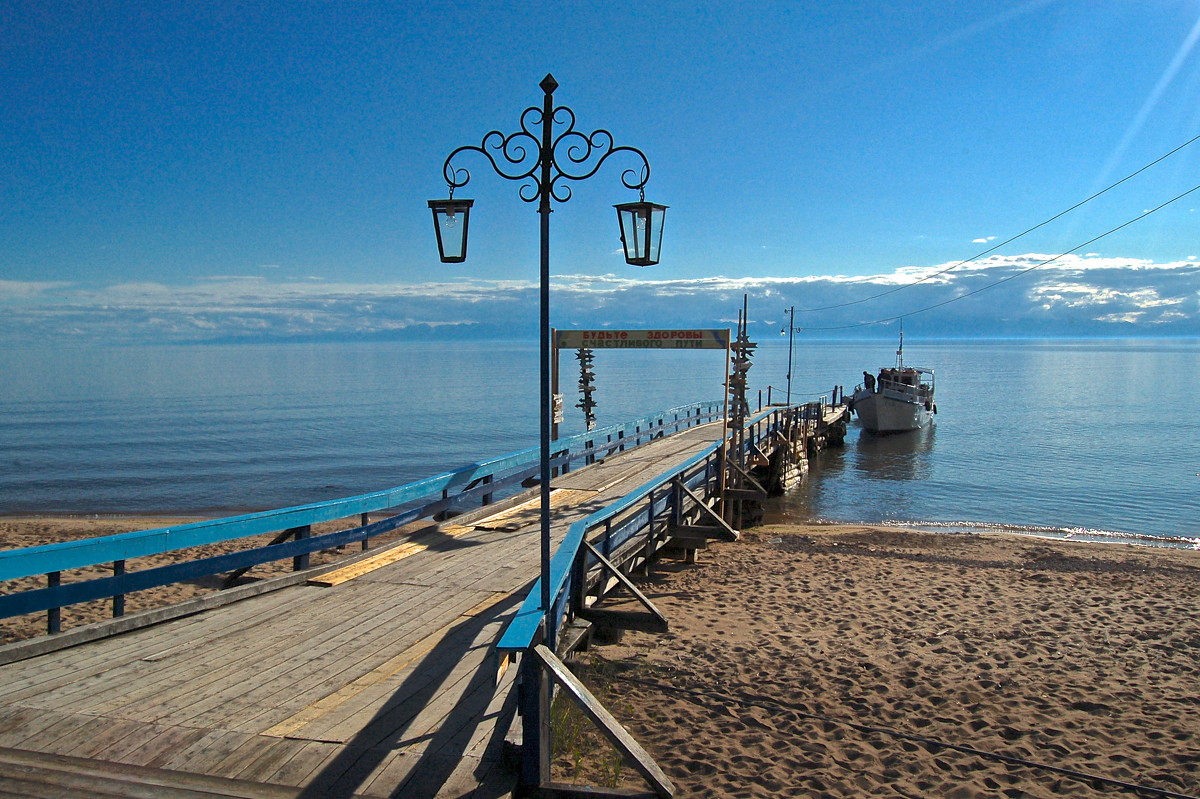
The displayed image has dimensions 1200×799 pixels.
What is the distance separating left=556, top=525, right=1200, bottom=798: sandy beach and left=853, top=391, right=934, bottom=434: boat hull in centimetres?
3277

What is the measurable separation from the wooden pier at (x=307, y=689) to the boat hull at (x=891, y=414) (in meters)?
41.0

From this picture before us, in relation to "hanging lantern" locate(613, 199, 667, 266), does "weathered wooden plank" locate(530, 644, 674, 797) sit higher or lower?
lower

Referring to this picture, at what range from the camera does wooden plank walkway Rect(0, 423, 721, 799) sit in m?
4.29

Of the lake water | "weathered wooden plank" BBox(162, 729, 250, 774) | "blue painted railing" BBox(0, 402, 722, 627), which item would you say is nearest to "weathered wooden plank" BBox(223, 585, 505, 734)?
"weathered wooden plank" BBox(162, 729, 250, 774)

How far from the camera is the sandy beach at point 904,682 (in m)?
6.38

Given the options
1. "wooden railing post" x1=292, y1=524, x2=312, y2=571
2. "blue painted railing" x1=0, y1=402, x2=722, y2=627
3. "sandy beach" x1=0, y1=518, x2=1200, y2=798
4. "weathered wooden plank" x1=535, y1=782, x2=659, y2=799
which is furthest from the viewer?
"wooden railing post" x1=292, y1=524, x2=312, y2=571

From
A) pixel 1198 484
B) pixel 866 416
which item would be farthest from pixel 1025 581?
pixel 866 416

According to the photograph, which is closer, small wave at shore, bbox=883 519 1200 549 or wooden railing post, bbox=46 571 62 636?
wooden railing post, bbox=46 571 62 636

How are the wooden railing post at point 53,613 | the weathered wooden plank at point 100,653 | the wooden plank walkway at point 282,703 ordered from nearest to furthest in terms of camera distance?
1. the wooden plank walkway at point 282,703
2. the weathered wooden plank at point 100,653
3. the wooden railing post at point 53,613

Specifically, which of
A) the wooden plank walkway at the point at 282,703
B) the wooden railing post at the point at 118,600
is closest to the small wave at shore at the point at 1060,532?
the wooden plank walkway at the point at 282,703

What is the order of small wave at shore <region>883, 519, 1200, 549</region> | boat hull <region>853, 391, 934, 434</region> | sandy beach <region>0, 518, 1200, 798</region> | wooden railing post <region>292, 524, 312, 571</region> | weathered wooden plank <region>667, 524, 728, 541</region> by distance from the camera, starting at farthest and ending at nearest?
boat hull <region>853, 391, 934, 434</region>, small wave at shore <region>883, 519, 1200, 549</region>, weathered wooden plank <region>667, 524, 728, 541</region>, wooden railing post <region>292, 524, 312, 571</region>, sandy beach <region>0, 518, 1200, 798</region>

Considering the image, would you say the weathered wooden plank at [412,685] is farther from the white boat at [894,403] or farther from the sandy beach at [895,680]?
the white boat at [894,403]

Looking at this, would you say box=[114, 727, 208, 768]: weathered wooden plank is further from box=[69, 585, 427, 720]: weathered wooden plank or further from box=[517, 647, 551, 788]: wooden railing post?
box=[517, 647, 551, 788]: wooden railing post

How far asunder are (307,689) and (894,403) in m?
45.1
